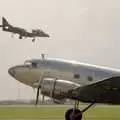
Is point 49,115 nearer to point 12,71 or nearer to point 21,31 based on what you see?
point 12,71

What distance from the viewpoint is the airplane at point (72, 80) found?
82.4 feet

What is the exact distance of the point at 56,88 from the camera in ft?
83.6

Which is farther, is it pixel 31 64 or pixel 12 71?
pixel 12 71

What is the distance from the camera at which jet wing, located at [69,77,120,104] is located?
81.9 feet

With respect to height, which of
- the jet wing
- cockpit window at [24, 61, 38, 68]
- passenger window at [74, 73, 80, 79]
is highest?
cockpit window at [24, 61, 38, 68]

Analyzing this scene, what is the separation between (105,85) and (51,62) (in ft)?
17.7

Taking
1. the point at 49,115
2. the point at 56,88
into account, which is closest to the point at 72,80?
the point at 56,88

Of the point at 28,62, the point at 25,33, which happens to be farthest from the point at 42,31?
the point at 28,62

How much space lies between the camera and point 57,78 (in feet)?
88.8

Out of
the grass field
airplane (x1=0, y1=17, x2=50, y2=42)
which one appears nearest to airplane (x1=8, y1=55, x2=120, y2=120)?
the grass field

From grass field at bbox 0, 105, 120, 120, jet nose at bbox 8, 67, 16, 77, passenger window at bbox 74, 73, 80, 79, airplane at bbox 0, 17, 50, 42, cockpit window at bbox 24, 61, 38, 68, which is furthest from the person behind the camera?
airplane at bbox 0, 17, 50, 42

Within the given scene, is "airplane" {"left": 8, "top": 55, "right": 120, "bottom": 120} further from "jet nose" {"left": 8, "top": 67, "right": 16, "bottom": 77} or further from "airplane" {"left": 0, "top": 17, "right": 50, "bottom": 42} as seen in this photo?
"airplane" {"left": 0, "top": 17, "right": 50, "bottom": 42}

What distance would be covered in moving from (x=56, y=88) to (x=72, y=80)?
273 cm

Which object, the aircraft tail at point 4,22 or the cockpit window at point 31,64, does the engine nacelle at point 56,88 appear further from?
the aircraft tail at point 4,22
